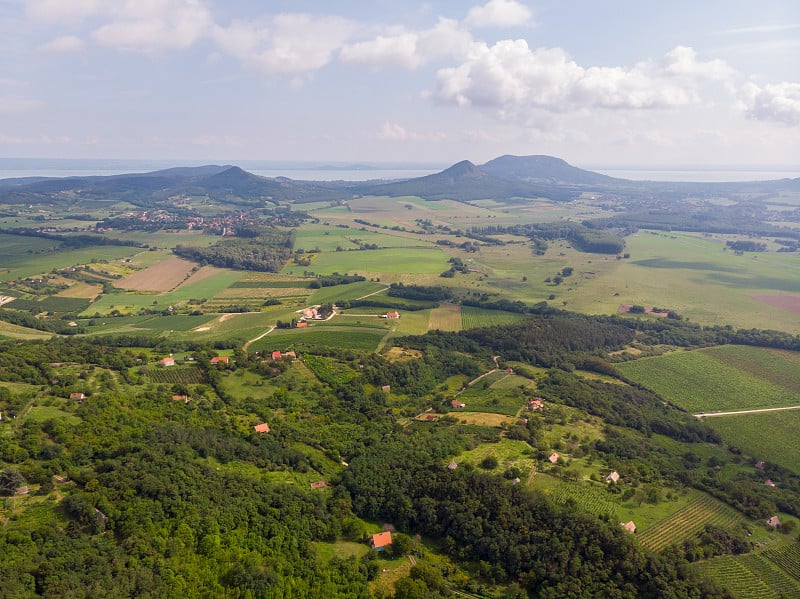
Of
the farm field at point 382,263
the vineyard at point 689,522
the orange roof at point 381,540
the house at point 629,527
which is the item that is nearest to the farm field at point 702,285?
the farm field at point 382,263

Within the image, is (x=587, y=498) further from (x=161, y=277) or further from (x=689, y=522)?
(x=161, y=277)

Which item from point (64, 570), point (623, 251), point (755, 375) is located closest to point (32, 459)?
point (64, 570)

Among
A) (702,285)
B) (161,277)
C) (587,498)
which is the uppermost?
(161,277)

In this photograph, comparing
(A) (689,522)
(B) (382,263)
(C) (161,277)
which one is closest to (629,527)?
(A) (689,522)

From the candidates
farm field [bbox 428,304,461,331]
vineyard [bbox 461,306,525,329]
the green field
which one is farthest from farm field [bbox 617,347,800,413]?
the green field

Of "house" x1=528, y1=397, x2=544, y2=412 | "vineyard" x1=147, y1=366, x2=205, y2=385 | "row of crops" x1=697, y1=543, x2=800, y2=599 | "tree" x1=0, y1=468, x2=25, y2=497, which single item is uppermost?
"tree" x1=0, y1=468, x2=25, y2=497

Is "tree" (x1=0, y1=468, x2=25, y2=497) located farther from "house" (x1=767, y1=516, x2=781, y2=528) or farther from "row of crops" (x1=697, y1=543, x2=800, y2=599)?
"house" (x1=767, y1=516, x2=781, y2=528)

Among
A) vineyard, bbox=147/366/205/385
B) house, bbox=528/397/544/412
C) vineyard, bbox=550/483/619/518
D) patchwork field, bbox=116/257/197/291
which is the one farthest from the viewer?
patchwork field, bbox=116/257/197/291

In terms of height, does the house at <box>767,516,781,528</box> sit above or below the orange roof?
below
